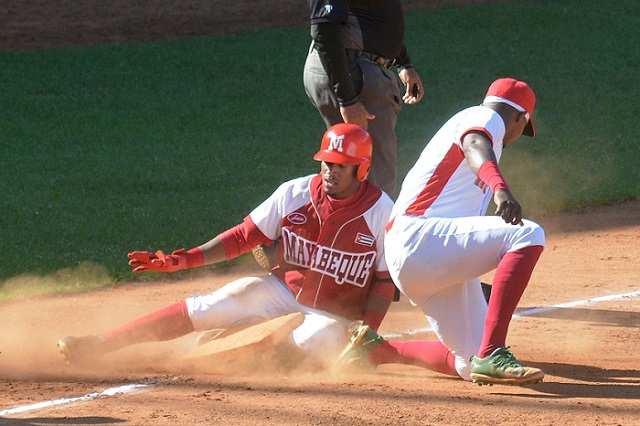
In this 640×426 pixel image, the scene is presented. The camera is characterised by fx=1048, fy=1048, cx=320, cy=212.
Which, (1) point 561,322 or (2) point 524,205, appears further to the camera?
(2) point 524,205

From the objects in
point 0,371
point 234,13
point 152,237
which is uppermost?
point 234,13

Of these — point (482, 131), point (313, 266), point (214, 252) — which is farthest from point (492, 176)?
point (214, 252)

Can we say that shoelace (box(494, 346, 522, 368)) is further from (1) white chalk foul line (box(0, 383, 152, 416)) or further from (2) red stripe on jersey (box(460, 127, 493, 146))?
(1) white chalk foul line (box(0, 383, 152, 416))

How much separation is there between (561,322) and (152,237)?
360 cm

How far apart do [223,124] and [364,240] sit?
8915mm

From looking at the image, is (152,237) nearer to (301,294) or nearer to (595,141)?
(301,294)

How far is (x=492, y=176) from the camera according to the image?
4285 millimetres

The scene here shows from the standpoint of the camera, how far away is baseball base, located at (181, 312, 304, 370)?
5.00m

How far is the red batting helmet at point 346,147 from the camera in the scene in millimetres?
5207

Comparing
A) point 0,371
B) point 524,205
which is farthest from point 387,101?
point 524,205

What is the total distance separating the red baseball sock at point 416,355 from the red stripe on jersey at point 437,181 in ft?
2.38

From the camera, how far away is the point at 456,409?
431cm

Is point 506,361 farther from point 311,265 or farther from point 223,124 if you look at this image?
point 223,124

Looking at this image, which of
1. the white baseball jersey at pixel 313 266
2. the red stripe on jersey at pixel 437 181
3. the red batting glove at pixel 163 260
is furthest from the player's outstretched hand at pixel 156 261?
the red stripe on jersey at pixel 437 181
